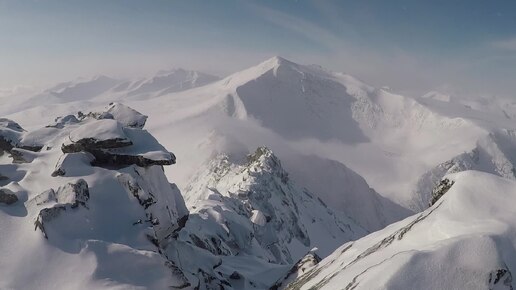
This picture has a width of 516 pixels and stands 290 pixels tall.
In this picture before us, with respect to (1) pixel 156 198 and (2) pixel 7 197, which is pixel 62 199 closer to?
(2) pixel 7 197

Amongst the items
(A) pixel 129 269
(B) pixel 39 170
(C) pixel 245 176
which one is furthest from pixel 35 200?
(C) pixel 245 176

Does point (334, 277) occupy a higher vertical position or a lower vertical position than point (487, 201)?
A: lower

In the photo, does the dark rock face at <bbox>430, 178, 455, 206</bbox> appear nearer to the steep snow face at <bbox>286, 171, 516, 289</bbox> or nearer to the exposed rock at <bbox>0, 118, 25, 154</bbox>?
the steep snow face at <bbox>286, 171, 516, 289</bbox>

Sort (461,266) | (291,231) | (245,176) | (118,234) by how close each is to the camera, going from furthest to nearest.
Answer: (245,176)
(291,231)
(118,234)
(461,266)

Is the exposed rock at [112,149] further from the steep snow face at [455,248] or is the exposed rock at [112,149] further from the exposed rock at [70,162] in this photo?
A: the steep snow face at [455,248]

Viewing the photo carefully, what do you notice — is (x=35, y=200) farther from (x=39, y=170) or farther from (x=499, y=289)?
(x=499, y=289)

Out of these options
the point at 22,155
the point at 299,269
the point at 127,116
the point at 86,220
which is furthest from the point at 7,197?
the point at 299,269
